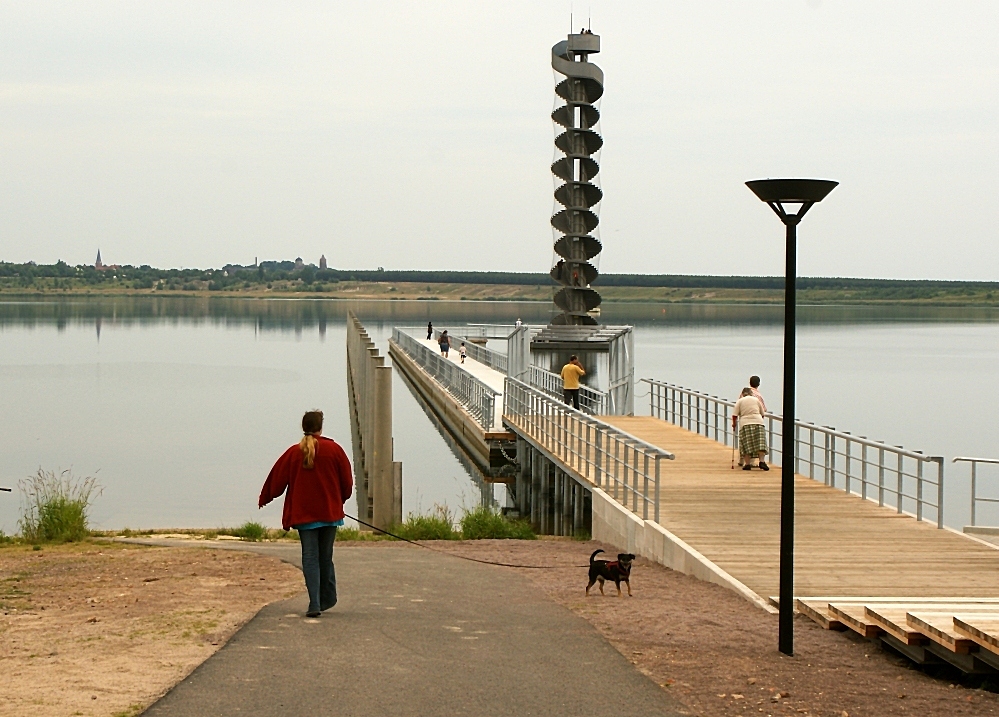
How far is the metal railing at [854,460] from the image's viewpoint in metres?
14.7

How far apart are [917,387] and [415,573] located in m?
49.4

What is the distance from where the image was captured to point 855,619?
8.77m

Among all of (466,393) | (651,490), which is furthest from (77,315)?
(651,490)

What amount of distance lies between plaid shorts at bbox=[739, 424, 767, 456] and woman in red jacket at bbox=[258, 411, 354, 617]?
32.5ft

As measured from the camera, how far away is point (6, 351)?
73500mm

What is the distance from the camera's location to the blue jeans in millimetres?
8945

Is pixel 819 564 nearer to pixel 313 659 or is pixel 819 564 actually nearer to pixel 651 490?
pixel 651 490

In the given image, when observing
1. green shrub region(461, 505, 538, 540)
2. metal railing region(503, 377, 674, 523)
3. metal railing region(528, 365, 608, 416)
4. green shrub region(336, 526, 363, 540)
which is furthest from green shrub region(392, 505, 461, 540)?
metal railing region(528, 365, 608, 416)

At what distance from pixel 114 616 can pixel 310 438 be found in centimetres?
172

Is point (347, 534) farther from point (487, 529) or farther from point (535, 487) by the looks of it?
point (535, 487)

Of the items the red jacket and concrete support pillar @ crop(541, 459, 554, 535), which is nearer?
the red jacket

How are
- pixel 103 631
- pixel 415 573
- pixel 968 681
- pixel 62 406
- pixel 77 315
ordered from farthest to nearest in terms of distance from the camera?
pixel 77 315
pixel 62 406
pixel 415 573
pixel 103 631
pixel 968 681

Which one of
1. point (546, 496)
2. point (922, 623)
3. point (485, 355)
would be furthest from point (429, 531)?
point (485, 355)

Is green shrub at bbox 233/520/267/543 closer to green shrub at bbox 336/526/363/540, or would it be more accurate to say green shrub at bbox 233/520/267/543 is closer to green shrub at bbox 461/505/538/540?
green shrub at bbox 336/526/363/540
